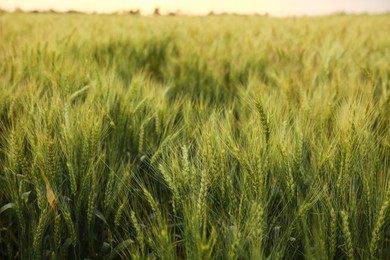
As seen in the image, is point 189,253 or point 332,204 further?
point 332,204

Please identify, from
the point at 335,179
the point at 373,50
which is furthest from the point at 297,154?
the point at 373,50

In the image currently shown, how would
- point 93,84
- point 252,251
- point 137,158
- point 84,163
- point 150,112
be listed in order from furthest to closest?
point 93,84, point 150,112, point 137,158, point 84,163, point 252,251

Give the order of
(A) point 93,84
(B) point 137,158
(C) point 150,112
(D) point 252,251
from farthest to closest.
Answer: (A) point 93,84 < (C) point 150,112 < (B) point 137,158 < (D) point 252,251

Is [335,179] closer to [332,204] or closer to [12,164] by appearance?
[332,204]

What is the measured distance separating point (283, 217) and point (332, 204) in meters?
0.12

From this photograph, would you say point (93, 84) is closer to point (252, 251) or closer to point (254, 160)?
point (254, 160)

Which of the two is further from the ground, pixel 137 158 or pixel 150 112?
pixel 150 112

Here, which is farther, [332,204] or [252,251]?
[332,204]

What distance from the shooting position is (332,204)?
2.71 feet

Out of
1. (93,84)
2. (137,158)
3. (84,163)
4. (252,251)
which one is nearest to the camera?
(252,251)

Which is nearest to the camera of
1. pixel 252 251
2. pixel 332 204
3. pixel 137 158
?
pixel 252 251

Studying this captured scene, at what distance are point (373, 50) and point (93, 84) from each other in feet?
9.34

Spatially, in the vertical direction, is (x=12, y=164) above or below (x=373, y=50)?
below

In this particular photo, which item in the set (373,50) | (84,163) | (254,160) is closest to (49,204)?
(84,163)
